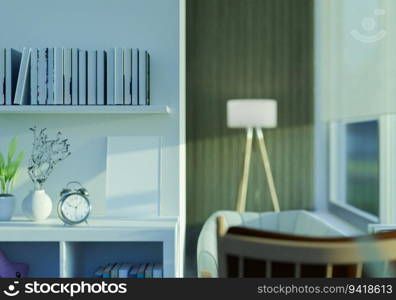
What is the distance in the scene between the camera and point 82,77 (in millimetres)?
2541

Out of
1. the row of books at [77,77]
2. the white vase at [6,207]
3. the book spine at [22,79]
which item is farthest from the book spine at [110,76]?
the white vase at [6,207]

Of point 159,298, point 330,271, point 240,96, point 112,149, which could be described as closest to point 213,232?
point 112,149

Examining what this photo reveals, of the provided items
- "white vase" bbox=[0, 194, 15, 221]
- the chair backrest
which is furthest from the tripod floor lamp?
the chair backrest

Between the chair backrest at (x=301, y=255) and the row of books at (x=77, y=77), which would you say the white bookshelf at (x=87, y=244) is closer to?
the row of books at (x=77, y=77)

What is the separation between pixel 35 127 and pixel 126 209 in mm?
644

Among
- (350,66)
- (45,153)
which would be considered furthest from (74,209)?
(350,66)

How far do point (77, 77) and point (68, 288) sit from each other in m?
1.27

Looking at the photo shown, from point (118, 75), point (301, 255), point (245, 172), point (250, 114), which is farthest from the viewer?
point (245, 172)

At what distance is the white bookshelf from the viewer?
2334mm

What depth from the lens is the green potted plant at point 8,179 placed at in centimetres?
249

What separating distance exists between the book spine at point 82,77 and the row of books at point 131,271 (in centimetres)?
82

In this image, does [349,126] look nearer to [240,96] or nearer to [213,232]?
[240,96]

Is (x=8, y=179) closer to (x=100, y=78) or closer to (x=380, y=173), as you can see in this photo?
(x=100, y=78)

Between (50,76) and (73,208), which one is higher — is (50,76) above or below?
above
